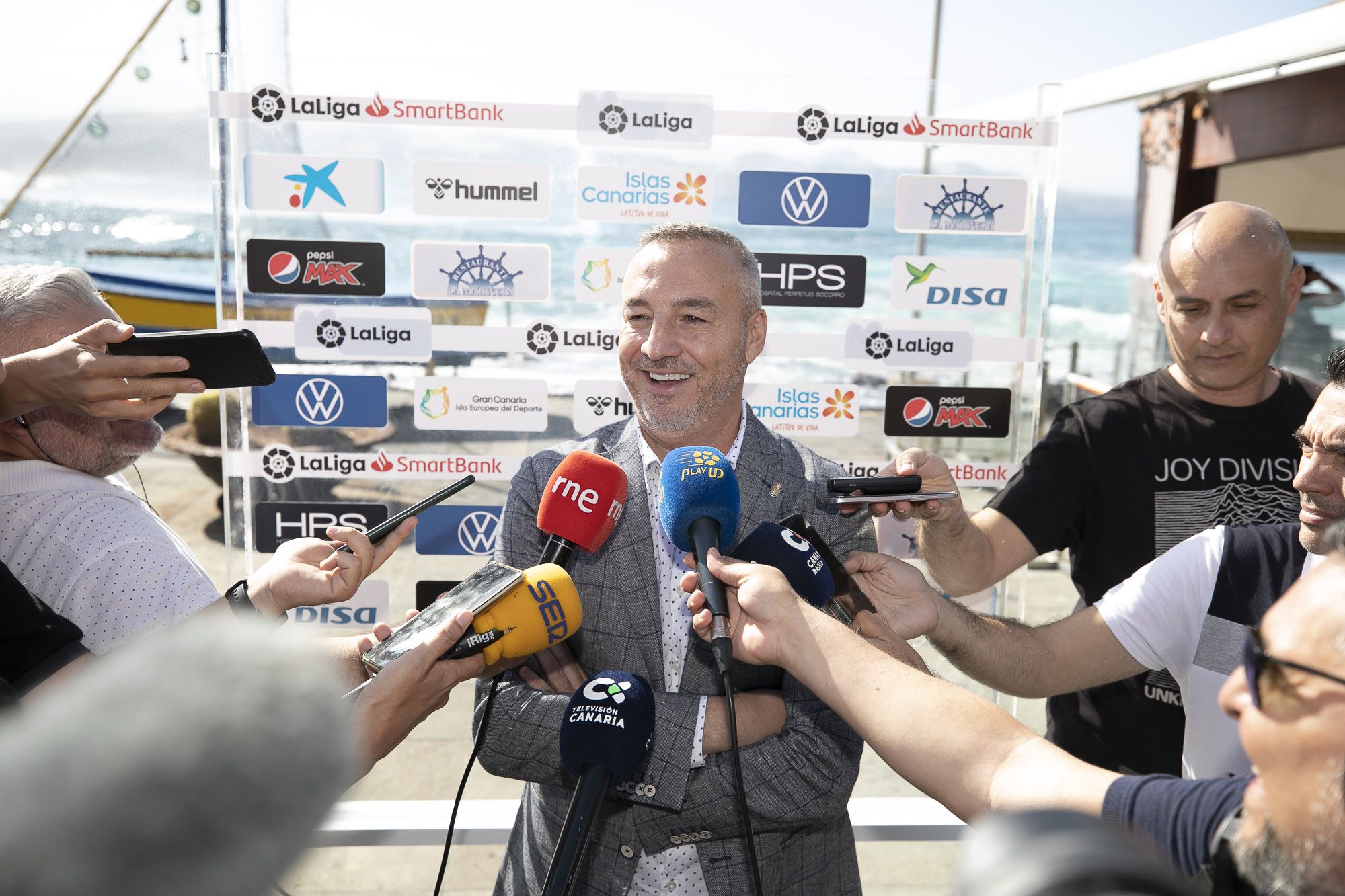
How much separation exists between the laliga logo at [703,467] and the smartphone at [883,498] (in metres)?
0.37

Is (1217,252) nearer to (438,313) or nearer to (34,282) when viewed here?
(438,313)

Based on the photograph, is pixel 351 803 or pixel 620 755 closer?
pixel 620 755

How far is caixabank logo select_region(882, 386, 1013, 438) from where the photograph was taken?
3.50 meters

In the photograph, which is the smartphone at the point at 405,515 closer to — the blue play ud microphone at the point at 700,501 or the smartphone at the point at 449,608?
the smartphone at the point at 449,608

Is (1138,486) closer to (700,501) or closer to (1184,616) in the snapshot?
(1184,616)

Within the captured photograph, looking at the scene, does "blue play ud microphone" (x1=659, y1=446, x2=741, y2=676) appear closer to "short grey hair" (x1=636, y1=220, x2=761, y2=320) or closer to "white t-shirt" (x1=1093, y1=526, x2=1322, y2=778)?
"short grey hair" (x1=636, y1=220, x2=761, y2=320)

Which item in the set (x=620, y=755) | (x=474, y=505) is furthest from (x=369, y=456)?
(x=620, y=755)

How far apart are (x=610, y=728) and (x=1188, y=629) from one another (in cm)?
123

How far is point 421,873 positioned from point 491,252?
2.44 meters

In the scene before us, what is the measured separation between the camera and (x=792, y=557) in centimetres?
159

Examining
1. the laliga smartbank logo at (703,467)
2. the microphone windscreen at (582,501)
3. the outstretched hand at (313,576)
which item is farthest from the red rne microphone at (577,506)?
the outstretched hand at (313,576)

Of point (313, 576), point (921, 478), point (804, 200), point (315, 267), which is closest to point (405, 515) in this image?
point (313, 576)

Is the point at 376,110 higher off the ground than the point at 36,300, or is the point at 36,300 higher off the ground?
the point at 376,110

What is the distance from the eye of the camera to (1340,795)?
2.85 ft
